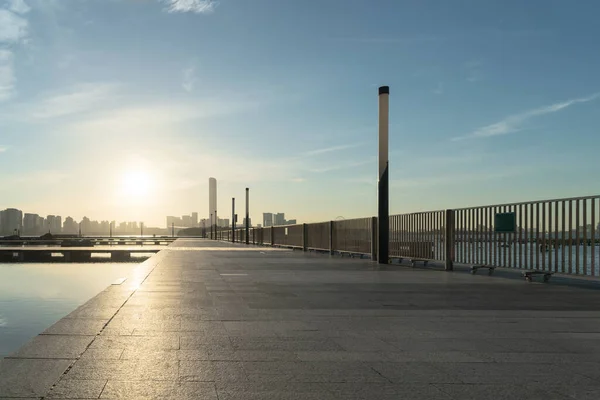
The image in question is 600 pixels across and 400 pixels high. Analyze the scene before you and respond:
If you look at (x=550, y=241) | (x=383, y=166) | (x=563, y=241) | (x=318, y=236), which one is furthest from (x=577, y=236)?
(x=318, y=236)

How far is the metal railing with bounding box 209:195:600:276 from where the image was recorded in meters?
11.0

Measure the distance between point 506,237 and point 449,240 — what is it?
2.24 m

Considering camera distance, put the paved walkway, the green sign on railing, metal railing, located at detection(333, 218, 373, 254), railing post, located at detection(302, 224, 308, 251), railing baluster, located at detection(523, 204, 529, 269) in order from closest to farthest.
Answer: the paved walkway
railing baluster, located at detection(523, 204, 529, 269)
the green sign on railing
metal railing, located at detection(333, 218, 373, 254)
railing post, located at detection(302, 224, 308, 251)

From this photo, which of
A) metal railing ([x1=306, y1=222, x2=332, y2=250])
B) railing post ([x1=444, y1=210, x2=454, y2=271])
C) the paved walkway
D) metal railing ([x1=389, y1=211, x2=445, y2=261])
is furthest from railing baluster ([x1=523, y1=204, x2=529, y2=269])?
metal railing ([x1=306, y1=222, x2=332, y2=250])

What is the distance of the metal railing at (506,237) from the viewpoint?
10984 mm

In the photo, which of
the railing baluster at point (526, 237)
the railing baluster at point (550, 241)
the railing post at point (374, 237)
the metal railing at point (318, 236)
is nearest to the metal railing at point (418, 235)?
the railing post at point (374, 237)

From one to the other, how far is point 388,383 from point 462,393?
0.50 meters

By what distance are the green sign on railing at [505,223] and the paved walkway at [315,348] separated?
381 centimetres

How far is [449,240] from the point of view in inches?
601

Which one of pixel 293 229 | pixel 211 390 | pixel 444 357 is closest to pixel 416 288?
pixel 444 357

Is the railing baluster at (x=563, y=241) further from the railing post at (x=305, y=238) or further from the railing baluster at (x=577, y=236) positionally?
the railing post at (x=305, y=238)

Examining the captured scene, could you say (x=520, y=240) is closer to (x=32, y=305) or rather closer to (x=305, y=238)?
(x=32, y=305)

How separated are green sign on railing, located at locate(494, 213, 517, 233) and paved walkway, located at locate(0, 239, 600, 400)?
150 inches

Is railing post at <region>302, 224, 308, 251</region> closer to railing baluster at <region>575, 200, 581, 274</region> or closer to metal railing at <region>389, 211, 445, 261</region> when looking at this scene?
metal railing at <region>389, 211, 445, 261</region>
